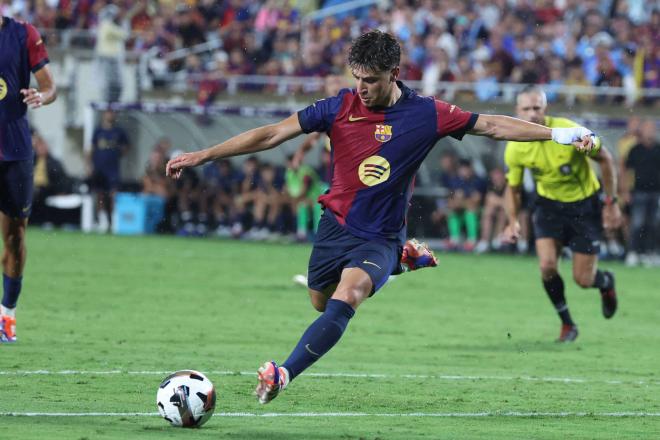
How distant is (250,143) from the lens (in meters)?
7.88

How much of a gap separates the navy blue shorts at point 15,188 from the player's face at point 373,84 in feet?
12.1

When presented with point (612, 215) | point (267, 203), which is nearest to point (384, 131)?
point (612, 215)

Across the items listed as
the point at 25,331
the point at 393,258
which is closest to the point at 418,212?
the point at 25,331

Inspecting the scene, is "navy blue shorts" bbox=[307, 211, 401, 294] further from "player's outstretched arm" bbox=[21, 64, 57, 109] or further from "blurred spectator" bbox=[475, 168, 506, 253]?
"blurred spectator" bbox=[475, 168, 506, 253]

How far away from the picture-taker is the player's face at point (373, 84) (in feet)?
25.5

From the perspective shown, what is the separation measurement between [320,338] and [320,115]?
1405mm

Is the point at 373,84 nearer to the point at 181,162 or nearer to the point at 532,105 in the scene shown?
the point at 181,162

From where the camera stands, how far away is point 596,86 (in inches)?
961

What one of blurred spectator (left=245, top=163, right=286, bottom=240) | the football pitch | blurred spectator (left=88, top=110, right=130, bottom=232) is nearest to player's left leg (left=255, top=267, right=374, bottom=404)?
the football pitch

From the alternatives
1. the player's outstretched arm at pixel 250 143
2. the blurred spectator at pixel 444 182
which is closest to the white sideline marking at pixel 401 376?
the player's outstretched arm at pixel 250 143

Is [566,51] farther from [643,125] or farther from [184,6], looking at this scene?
[184,6]

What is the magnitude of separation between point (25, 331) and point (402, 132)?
487cm

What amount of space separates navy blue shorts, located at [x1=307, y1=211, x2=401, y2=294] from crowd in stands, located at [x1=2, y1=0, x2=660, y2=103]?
16.3 metres

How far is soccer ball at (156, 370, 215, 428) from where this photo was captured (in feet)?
23.6
